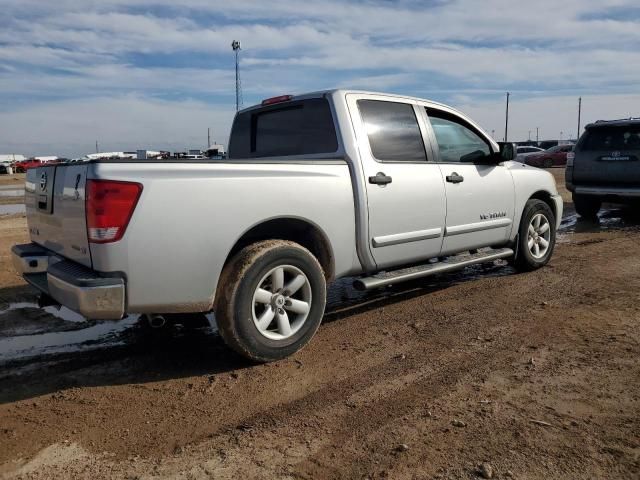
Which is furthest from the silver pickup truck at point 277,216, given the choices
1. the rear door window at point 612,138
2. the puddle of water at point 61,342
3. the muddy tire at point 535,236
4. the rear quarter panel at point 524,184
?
the rear door window at point 612,138

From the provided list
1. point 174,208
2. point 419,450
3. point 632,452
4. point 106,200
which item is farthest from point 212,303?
point 632,452

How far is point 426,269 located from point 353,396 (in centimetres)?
186

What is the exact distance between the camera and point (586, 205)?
1120 centimetres

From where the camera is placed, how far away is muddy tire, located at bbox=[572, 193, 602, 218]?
11.0 m

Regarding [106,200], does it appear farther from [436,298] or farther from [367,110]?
[436,298]

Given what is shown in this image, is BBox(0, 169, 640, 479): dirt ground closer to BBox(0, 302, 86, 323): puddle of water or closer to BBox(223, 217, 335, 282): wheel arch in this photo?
BBox(0, 302, 86, 323): puddle of water

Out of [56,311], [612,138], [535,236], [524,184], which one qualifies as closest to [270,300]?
[56,311]

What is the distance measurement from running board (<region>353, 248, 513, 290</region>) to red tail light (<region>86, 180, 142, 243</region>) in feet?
6.38

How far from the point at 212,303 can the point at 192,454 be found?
3.59ft

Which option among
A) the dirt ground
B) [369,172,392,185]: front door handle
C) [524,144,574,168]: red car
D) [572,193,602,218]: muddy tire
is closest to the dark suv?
[572,193,602,218]: muddy tire

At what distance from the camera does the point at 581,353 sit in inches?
154

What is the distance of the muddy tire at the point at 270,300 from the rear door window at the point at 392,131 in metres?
1.29

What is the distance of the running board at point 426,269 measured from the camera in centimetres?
446

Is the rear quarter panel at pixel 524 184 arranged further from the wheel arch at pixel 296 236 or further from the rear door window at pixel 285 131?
the wheel arch at pixel 296 236
